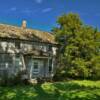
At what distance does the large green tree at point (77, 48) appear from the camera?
1214 inches

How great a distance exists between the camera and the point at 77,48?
102 feet

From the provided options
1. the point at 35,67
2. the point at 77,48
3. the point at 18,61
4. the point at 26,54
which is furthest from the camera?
the point at 77,48

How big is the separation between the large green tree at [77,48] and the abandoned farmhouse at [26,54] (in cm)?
148

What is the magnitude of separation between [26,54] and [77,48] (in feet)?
22.6

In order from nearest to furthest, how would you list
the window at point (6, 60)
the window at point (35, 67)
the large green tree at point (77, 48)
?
the window at point (6, 60) → the window at point (35, 67) → the large green tree at point (77, 48)

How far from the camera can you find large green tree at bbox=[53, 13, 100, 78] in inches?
1214

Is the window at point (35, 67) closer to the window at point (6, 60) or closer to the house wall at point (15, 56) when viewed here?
the house wall at point (15, 56)

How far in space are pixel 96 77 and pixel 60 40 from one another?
6.98 m

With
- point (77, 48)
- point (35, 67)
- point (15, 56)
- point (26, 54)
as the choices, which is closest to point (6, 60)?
point (15, 56)

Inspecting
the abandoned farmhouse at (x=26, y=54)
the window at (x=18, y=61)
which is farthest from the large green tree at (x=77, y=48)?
the window at (x=18, y=61)

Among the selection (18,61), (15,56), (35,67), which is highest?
(15,56)

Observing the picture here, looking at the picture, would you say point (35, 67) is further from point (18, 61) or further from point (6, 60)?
point (6, 60)

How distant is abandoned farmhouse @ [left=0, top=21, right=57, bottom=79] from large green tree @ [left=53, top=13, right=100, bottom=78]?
148cm

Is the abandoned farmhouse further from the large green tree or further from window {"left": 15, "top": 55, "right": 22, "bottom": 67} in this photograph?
the large green tree
